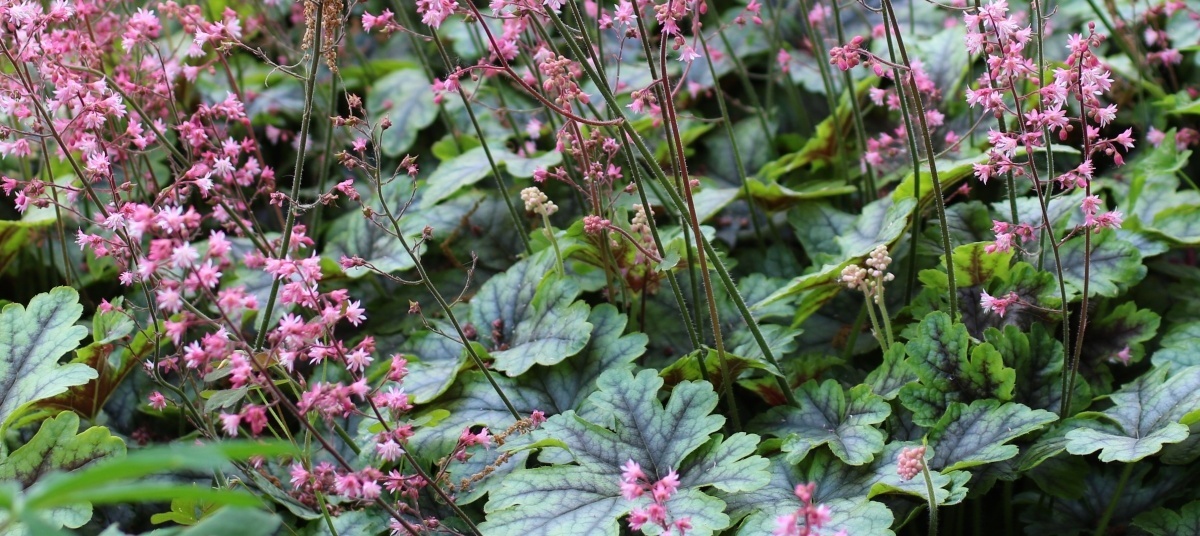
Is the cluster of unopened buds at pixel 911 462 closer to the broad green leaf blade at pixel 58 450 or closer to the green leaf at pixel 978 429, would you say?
the green leaf at pixel 978 429

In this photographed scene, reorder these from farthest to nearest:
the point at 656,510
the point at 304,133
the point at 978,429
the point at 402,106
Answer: the point at 402,106, the point at 978,429, the point at 304,133, the point at 656,510

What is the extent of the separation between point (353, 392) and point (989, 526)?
153 centimetres

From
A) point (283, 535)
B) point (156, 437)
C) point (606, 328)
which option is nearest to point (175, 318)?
point (156, 437)

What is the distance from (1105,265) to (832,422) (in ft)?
2.56

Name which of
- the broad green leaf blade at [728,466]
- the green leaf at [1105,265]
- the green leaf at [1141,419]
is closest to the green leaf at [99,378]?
the broad green leaf blade at [728,466]

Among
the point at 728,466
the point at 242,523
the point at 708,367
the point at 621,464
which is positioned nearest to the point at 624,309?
the point at 708,367

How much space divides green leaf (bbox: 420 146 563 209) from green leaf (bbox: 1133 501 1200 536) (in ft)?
5.13

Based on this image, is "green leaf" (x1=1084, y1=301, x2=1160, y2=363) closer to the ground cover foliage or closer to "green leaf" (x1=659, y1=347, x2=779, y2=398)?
the ground cover foliage

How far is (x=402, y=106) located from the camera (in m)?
3.36

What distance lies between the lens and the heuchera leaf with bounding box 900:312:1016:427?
80.4 inches

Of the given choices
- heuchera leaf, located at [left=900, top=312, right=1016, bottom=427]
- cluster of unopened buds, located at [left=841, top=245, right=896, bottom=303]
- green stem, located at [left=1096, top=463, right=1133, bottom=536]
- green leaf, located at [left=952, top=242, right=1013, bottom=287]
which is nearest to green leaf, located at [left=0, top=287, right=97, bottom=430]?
cluster of unopened buds, located at [left=841, top=245, right=896, bottom=303]

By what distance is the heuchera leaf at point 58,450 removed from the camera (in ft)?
6.75

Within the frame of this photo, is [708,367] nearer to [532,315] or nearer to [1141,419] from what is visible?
[532,315]

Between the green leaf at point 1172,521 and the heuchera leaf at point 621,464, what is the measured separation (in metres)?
0.81
